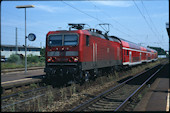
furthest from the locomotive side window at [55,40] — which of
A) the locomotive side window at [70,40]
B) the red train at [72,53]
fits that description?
the locomotive side window at [70,40]

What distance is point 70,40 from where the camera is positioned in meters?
12.4

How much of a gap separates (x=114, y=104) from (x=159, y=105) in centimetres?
172

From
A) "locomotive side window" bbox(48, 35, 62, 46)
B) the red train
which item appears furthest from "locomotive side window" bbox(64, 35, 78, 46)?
"locomotive side window" bbox(48, 35, 62, 46)

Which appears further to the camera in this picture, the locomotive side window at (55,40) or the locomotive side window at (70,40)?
the locomotive side window at (55,40)

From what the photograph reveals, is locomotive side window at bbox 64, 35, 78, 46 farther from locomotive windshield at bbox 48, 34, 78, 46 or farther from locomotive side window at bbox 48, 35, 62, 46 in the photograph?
locomotive side window at bbox 48, 35, 62, 46

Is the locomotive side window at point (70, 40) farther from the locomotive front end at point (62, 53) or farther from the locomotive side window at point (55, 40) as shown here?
the locomotive side window at point (55, 40)

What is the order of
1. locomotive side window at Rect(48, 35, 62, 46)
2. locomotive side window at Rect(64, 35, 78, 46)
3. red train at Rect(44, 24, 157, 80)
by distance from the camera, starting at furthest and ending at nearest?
1. locomotive side window at Rect(48, 35, 62, 46)
2. locomotive side window at Rect(64, 35, 78, 46)
3. red train at Rect(44, 24, 157, 80)

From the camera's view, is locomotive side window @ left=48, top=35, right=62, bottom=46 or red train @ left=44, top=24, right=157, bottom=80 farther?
locomotive side window @ left=48, top=35, right=62, bottom=46

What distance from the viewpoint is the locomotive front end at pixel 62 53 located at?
1209 centimetres

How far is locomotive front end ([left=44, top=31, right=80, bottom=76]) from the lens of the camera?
1209 centimetres

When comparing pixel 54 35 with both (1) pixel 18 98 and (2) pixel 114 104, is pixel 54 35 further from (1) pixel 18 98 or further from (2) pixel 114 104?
(2) pixel 114 104

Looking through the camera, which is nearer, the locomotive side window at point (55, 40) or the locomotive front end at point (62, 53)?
the locomotive front end at point (62, 53)

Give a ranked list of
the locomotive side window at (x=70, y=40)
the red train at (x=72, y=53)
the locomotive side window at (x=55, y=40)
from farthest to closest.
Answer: the locomotive side window at (x=55, y=40), the locomotive side window at (x=70, y=40), the red train at (x=72, y=53)

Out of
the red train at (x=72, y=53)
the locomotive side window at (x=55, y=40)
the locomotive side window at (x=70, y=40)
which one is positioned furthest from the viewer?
the locomotive side window at (x=55, y=40)
